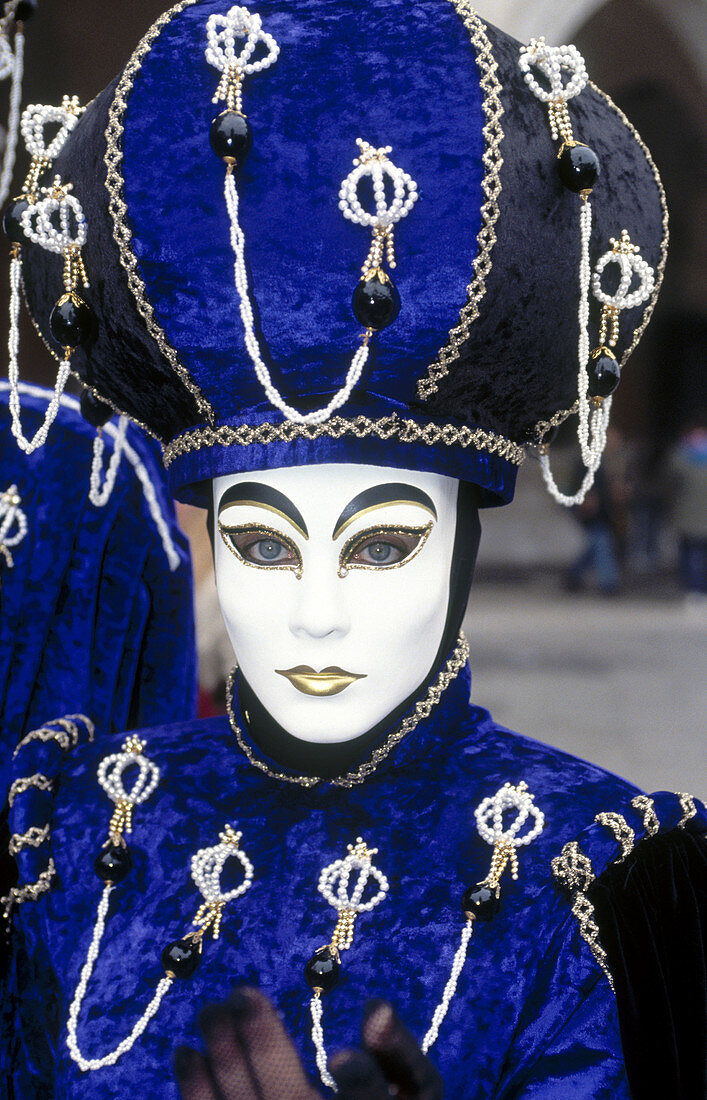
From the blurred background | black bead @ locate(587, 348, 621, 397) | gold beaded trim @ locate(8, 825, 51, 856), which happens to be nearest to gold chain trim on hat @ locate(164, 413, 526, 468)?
black bead @ locate(587, 348, 621, 397)

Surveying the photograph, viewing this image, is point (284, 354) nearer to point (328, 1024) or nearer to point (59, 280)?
point (59, 280)

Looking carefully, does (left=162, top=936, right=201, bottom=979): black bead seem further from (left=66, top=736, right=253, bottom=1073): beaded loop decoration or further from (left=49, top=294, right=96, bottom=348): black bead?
(left=49, top=294, right=96, bottom=348): black bead

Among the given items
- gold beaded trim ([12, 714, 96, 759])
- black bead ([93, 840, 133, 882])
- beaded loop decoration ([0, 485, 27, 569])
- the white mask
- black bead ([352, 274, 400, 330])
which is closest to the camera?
black bead ([352, 274, 400, 330])

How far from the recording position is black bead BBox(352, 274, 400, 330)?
2.83ft

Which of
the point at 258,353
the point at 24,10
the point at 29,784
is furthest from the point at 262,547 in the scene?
the point at 24,10

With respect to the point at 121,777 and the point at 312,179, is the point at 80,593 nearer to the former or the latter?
the point at 121,777

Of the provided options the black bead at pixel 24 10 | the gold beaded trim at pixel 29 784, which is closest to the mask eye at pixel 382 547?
the gold beaded trim at pixel 29 784

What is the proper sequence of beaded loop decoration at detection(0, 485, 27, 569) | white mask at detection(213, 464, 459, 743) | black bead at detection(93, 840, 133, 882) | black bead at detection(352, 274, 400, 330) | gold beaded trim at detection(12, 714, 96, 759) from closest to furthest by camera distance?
black bead at detection(352, 274, 400, 330)
white mask at detection(213, 464, 459, 743)
black bead at detection(93, 840, 133, 882)
gold beaded trim at detection(12, 714, 96, 759)
beaded loop decoration at detection(0, 485, 27, 569)

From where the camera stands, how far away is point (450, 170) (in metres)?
0.89

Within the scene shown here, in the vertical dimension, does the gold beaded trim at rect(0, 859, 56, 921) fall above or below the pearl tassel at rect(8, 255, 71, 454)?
below

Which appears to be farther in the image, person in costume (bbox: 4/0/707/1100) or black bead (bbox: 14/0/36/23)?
black bead (bbox: 14/0/36/23)

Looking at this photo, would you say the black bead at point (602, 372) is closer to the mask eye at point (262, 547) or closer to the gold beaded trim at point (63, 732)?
the mask eye at point (262, 547)

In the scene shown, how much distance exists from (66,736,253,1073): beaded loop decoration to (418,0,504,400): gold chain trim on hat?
1.77 feet

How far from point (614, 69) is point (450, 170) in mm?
6361
